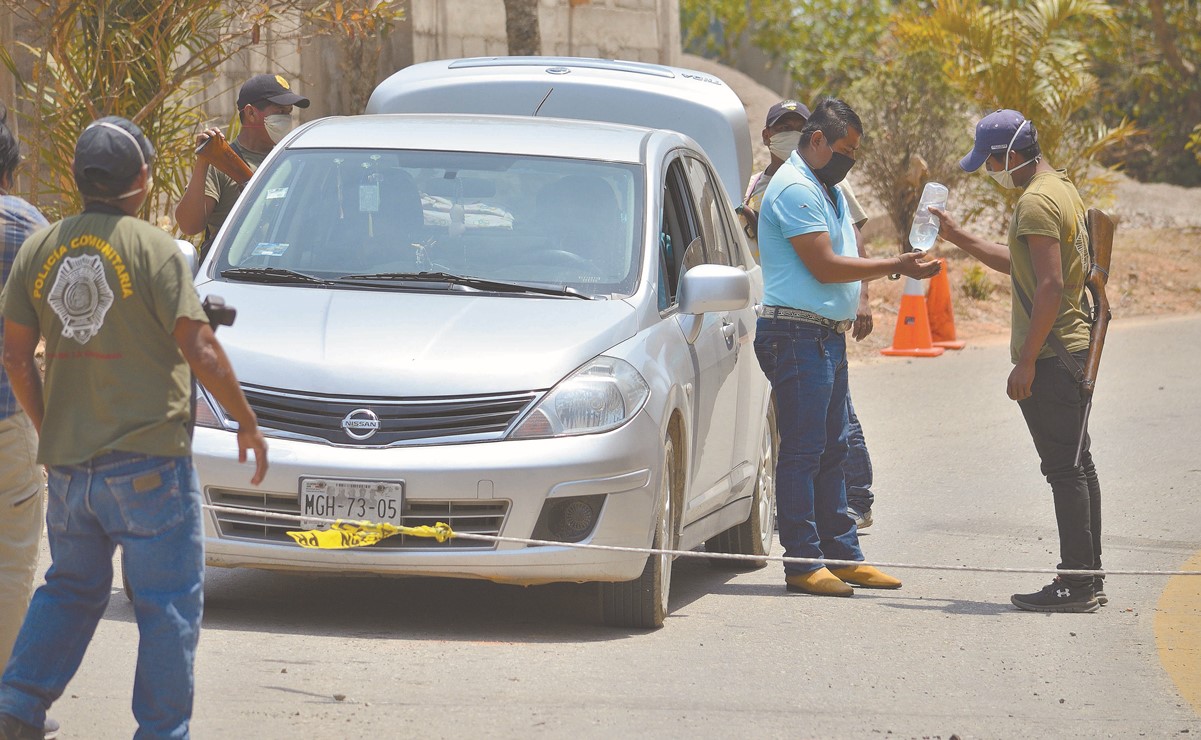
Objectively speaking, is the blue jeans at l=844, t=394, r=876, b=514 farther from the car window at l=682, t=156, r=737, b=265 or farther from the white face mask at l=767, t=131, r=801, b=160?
the white face mask at l=767, t=131, r=801, b=160

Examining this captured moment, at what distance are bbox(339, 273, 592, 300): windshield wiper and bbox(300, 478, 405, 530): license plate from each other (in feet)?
3.58

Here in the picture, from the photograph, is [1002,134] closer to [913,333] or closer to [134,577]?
[134,577]

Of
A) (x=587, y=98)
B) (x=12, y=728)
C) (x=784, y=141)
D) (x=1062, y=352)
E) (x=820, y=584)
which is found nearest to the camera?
(x=12, y=728)

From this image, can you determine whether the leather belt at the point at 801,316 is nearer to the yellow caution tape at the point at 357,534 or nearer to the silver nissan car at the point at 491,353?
the silver nissan car at the point at 491,353

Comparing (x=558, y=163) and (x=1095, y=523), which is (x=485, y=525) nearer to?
(x=558, y=163)

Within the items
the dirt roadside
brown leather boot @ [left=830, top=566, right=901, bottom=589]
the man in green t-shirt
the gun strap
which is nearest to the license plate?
brown leather boot @ [left=830, top=566, right=901, bottom=589]

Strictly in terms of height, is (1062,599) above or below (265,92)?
below

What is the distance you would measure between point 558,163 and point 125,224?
3.24 metres

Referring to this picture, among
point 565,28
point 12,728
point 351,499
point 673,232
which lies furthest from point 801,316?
point 565,28

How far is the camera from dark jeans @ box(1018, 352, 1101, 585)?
739cm

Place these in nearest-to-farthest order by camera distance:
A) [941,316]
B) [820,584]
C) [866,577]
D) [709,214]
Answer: [820,584] → [866,577] → [709,214] → [941,316]

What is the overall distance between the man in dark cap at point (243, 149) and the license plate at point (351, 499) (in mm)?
2261

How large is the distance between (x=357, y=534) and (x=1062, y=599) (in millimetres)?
3081

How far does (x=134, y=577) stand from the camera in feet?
14.2
